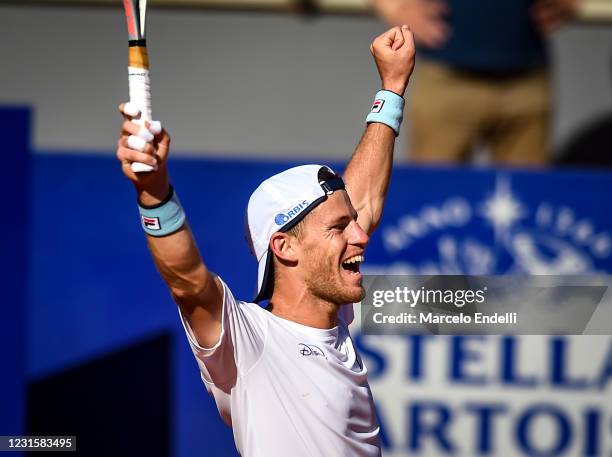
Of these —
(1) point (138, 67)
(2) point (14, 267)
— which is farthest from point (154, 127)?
(2) point (14, 267)

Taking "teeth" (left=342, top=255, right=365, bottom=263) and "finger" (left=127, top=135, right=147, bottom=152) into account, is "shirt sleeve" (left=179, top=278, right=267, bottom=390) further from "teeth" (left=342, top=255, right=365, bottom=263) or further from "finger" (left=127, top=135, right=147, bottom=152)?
"finger" (left=127, top=135, right=147, bottom=152)

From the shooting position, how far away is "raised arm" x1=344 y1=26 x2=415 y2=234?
3422 millimetres

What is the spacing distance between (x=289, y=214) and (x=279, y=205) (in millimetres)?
42

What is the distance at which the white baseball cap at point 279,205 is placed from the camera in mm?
3105

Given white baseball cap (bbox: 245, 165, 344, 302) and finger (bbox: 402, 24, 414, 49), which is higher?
finger (bbox: 402, 24, 414, 49)

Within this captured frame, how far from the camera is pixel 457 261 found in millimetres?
4770

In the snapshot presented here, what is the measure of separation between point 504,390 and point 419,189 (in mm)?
900

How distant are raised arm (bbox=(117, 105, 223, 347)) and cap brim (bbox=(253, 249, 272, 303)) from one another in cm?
32

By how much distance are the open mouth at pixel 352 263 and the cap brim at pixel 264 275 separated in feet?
0.67

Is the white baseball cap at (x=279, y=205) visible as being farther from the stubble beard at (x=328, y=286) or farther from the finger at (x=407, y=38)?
the finger at (x=407, y=38)

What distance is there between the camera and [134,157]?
98.4 inches

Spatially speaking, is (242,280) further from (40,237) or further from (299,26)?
(299,26)

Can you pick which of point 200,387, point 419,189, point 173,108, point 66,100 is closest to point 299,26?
point 173,108

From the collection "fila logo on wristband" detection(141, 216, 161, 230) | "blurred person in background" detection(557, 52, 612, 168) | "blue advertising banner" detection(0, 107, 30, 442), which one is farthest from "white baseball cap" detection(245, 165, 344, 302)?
"blurred person in background" detection(557, 52, 612, 168)
